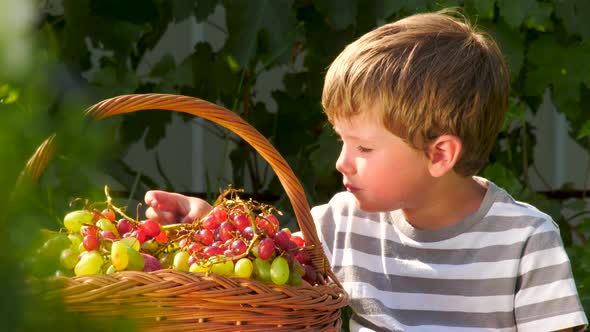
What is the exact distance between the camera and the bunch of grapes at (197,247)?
967 millimetres

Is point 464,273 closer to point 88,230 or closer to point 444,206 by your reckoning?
point 444,206

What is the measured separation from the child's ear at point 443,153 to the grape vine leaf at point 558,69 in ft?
3.29

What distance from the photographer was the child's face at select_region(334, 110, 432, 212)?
1299 mm

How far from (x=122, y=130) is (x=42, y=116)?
92.5 inches

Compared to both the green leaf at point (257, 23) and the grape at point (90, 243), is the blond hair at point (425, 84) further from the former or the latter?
the green leaf at point (257, 23)

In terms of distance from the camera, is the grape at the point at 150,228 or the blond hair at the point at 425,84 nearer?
the grape at the point at 150,228

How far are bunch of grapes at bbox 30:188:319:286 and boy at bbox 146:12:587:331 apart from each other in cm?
20

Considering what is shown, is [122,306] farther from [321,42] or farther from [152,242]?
[321,42]

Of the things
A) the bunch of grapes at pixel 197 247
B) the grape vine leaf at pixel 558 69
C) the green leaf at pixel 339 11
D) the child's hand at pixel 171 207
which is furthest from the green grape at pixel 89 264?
the grape vine leaf at pixel 558 69

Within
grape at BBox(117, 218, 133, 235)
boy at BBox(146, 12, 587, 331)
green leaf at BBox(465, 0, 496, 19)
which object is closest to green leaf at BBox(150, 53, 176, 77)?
green leaf at BBox(465, 0, 496, 19)

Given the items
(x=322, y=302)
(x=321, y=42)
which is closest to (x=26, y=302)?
(x=322, y=302)

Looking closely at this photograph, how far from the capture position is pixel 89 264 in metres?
0.94

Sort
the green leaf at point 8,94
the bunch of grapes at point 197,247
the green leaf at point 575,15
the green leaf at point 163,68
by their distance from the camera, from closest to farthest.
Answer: the green leaf at point 8,94 → the bunch of grapes at point 197,247 → the green leaf at point 575,15 → the green leaf at point 163,68

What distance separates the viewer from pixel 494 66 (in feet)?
4.52
